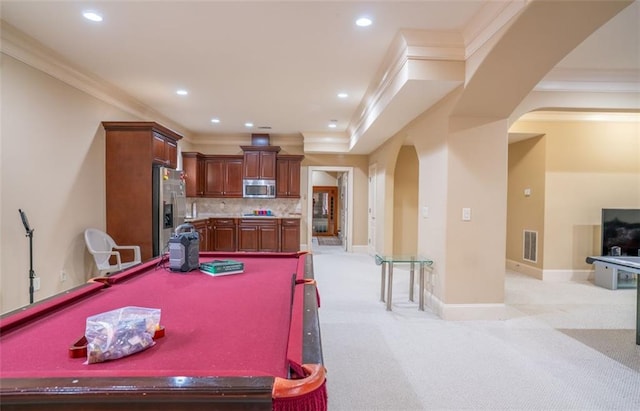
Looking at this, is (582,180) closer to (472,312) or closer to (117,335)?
(472,312)

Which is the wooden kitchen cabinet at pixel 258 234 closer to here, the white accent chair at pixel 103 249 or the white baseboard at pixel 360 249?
the white baseboard at pixel 360 249

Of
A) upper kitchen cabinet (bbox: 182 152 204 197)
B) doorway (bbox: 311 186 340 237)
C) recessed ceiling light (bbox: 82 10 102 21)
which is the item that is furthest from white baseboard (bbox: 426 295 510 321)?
doorway (bbox: 311 186 340 237)

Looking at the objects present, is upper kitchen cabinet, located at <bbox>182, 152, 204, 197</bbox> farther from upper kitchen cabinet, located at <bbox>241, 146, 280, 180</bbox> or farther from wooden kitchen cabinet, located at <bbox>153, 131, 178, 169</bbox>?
wooden kitchen cabinet, located at <bbox>153, 131, 178, 169</bbox>

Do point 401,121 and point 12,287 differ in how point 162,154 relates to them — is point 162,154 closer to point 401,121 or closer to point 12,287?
point 12,287

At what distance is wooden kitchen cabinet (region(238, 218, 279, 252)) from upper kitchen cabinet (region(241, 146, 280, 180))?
3.30 ft

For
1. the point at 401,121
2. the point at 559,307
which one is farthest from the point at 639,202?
the point at 401,121

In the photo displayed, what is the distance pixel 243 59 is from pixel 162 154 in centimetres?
205

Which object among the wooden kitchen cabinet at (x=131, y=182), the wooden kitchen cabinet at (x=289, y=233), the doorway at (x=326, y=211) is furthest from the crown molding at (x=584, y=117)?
the doorway at (x=326, y=211)

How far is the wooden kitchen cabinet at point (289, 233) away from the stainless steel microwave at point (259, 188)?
72cm

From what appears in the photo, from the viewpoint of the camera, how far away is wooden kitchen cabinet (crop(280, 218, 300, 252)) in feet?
24.2

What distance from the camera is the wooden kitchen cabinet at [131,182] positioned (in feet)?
14.6

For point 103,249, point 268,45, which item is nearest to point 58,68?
point 103,249

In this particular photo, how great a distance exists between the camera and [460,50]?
9.84ft

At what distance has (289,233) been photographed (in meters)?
7.39
